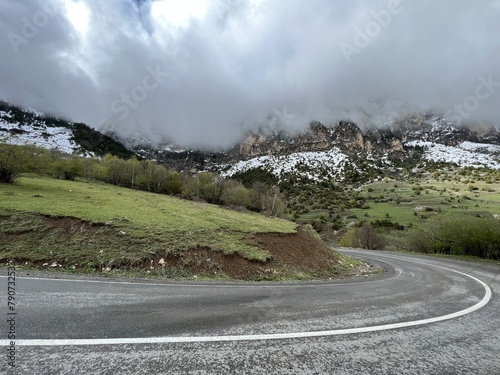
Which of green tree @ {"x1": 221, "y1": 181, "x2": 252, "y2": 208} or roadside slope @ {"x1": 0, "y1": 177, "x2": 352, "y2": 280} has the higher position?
green tree @ {"x1": 221, "y1": 181, "x2": 252, "y2": 208}

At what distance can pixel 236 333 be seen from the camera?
509 centimetres

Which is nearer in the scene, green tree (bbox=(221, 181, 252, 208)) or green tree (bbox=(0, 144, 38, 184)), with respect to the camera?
green tree (bbox=(0, 144, 38, 184))

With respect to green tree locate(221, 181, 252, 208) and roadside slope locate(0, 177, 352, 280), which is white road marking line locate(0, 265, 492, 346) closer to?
roadside slope locate(0, 177, 352, 280)

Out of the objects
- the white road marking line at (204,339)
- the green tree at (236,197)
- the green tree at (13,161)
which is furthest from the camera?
the green tree at (236,197)

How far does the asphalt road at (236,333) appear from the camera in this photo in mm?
3943

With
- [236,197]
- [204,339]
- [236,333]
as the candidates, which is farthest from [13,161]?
[236,197]

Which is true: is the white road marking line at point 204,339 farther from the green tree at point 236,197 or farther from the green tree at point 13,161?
Answer: the green tree at point 236,197

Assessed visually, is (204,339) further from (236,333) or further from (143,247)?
(143,247)

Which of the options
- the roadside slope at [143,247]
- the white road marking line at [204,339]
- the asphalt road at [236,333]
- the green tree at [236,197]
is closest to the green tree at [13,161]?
the roadside slope at [143,247]

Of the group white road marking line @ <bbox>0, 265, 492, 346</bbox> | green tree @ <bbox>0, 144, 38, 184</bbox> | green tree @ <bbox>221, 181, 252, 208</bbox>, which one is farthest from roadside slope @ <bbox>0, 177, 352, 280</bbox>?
green tree @ <bbox>221, 181, 252, 208</bbox>

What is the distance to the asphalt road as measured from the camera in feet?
12.9

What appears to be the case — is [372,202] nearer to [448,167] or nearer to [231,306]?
[231,306]

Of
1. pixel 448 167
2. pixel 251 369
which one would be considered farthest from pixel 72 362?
pixel 448 167

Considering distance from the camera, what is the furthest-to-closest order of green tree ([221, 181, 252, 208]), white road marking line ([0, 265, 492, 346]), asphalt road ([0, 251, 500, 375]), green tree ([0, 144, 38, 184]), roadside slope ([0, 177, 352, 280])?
green tree ([221, 181, 252, 208]), green tree ([0, 144, 38, 184]), roadside slope ([0, 177, 352, 280]), white road marking line ([0, 265, 492, 346]), asphalt road ([0, 251, 500, 375])
